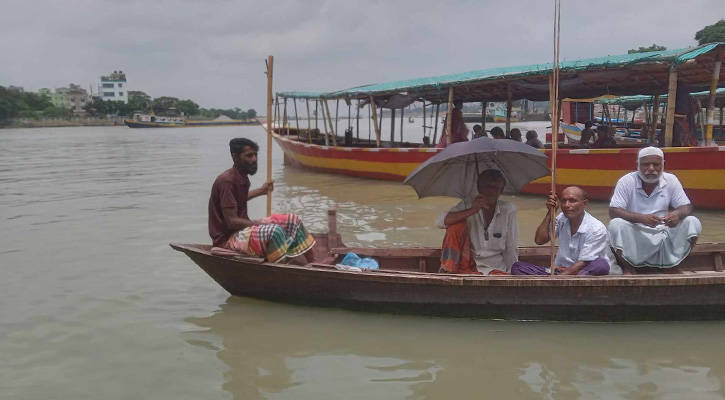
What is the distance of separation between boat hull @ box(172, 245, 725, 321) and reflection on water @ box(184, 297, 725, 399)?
4.2 inches

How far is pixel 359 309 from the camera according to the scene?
4.69 m

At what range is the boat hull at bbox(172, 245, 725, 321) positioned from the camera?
407cm

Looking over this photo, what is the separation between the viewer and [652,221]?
14.3 feet

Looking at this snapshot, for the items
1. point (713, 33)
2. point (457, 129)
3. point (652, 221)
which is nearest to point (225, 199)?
point (652, 221)

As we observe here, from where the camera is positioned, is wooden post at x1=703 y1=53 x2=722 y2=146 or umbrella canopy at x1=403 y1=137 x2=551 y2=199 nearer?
umbrella canopy at x1=403 y1=137 x2=551 y2=199

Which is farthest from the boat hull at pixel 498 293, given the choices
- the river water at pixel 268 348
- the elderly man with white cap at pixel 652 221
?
the elderly man with white cap at pixel 652 221

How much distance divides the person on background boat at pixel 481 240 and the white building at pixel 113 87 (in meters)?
119

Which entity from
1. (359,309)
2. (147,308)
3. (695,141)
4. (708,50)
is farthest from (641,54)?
(147,308)

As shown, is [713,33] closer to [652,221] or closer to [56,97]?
[652,221]

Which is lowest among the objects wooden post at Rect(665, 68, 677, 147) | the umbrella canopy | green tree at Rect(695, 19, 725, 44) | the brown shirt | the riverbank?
the brown shirt

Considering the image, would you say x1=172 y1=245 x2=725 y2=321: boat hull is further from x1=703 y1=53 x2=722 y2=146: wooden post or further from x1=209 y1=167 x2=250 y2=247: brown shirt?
x1=703 y1=53 x2=722 y2=146: wooden post

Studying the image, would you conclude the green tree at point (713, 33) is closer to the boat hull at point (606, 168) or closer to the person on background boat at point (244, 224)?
the boat hull at point (606, 168)

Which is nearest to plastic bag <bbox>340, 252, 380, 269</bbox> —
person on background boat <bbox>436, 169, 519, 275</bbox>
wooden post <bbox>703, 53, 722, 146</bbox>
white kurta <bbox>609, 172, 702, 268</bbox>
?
person on background boat <bbox>436, 169, 519, 275</bbox>

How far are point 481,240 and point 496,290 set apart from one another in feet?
1.64
